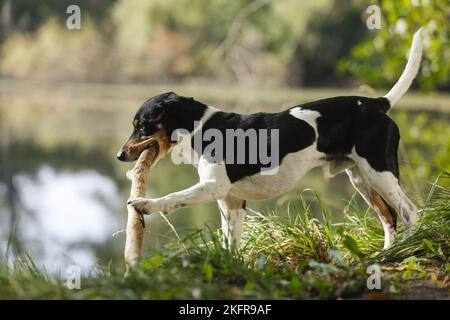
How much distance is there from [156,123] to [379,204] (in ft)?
5.61

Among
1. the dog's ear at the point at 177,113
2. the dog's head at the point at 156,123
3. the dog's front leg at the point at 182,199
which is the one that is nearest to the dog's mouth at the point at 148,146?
the dog's head at the point at 156,123

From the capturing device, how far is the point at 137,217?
13.9ft

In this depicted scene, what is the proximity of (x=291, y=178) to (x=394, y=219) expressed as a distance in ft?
3.00

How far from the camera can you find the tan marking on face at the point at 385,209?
A: 501cm

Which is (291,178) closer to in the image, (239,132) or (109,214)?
(239,132)

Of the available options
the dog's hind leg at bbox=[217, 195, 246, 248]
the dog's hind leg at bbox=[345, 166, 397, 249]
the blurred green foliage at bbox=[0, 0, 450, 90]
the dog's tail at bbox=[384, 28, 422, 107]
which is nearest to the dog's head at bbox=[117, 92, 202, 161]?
the dog's hind leg at bbox=[217, 195, 246, 248]

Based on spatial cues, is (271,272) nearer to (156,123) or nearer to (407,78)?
(156,123)

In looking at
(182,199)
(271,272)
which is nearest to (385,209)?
(271,272)

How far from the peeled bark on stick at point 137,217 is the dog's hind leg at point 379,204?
1476 millimetres

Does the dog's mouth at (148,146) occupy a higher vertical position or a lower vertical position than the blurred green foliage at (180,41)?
lower

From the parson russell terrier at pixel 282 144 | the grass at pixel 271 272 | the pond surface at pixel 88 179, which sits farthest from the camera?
the pond surface at pixel 88 179

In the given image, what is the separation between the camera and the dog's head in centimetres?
451

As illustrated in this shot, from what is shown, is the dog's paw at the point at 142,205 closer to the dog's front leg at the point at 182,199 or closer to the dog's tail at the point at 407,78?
the dog's front leg at the point at 182,199

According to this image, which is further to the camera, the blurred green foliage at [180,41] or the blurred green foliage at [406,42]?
the blurred green foliage at [180,41]
